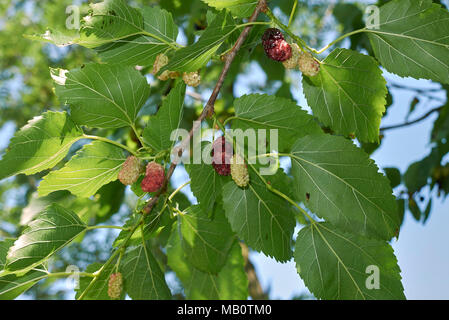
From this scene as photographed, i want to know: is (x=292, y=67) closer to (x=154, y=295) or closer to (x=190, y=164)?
(x=190, y=164)

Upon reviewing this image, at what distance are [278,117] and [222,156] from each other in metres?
0.13

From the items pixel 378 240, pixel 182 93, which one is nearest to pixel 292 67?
pixel 182 93

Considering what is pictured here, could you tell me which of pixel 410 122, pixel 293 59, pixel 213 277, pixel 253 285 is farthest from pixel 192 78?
pixel 253 285

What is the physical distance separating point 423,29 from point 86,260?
166 centimetres

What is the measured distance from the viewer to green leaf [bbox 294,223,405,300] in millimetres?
717

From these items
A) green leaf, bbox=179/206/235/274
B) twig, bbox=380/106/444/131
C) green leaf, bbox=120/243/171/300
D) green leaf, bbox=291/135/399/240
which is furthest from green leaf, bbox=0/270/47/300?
twig, bbox=380/106/444/131

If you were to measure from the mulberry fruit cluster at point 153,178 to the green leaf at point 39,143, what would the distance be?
16 centimetres

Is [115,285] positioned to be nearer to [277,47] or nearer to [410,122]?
[277,47]

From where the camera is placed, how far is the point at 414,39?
2.36ft

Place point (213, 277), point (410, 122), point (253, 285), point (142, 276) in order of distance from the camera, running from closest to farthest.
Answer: point (142, 276), point (213, 277), point (410, 122), point (253, 285)

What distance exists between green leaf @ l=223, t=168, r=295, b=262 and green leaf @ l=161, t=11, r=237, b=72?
0.21 m

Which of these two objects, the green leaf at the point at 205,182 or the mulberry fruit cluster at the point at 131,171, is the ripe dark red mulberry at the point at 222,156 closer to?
the green leaf at the point at 205,182

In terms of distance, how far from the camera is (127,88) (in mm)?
763

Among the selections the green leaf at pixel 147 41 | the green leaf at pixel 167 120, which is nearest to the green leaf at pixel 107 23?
the green leaf at pixel 147 41
